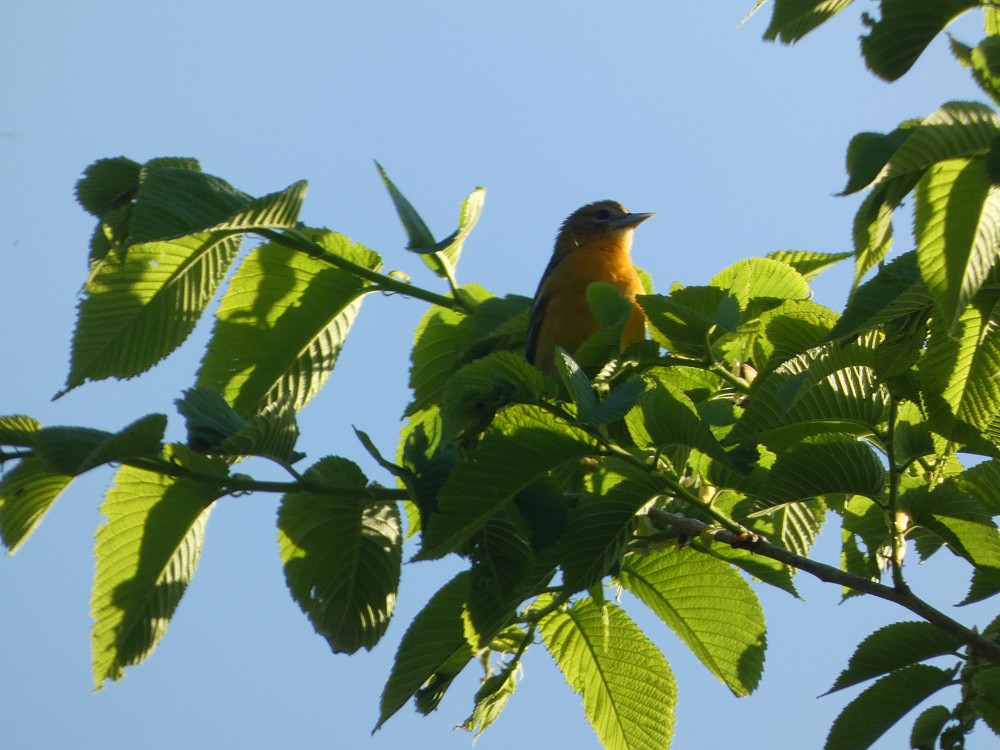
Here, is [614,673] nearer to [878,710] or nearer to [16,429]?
[878,710]

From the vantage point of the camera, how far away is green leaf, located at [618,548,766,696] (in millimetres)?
2881

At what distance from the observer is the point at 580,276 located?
21.7 feet

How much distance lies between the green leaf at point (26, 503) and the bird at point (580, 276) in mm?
2837

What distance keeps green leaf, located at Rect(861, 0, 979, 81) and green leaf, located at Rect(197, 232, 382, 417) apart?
1735 millimetres

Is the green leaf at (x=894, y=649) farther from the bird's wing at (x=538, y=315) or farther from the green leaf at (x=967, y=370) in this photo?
the bird's wing at (x=538, y=315)

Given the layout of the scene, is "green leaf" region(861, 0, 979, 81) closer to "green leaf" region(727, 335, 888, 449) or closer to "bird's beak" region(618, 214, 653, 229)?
"green leaf" region(727, 335, 888, 449)

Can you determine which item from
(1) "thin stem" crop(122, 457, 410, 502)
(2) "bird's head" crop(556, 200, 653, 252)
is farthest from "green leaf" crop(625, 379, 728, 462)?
(2) "bird's head" crop(556, 200, 653, 252)

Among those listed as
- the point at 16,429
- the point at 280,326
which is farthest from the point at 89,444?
the point at 280,326

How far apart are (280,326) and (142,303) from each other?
1.41 feet

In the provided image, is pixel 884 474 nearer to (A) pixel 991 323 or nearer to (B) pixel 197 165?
(A) pixel 991 323

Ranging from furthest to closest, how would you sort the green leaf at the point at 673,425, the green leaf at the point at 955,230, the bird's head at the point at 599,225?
the bird's head at the point at 599,225
the green leaf at the point at 673,425
the green leaf at the point at 955,230

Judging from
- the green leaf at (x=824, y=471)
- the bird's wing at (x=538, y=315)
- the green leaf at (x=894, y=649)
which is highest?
the bird's wing at (x=538, y=315)

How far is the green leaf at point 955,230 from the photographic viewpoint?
182cm

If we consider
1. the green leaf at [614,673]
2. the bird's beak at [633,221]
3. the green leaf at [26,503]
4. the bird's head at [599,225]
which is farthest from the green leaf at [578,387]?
the bird's beak at [633,221]
